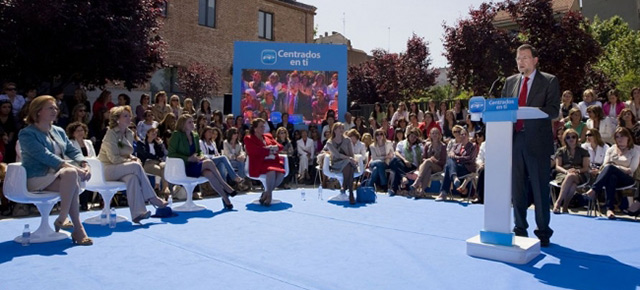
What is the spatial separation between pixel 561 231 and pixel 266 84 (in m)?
9.18

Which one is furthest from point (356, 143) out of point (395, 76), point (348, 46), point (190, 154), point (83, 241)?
point (348, 46)

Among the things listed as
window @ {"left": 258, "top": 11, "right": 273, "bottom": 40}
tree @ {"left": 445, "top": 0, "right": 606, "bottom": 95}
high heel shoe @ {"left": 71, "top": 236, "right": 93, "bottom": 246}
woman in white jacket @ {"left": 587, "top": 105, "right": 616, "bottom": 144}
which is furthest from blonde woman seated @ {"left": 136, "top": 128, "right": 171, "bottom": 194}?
window @ {"left": 258, "top": 11, "right": 273, "bottom": 40}

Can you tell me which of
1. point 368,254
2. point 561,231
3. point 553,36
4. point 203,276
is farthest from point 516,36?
point 203,276

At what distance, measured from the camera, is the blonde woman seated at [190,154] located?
7234 millimetres

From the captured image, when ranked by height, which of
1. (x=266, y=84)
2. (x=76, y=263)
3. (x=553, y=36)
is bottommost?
(x=76, y=263)

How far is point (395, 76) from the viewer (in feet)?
66.2

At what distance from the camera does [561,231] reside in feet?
19.0

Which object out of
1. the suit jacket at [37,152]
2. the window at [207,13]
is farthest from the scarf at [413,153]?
the window at [207,13]

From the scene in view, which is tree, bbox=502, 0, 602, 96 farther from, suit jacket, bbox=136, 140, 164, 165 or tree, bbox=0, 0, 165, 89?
suit jacket, bbox=136, 140, 164, 165

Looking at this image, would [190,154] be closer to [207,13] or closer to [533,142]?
[533,142]

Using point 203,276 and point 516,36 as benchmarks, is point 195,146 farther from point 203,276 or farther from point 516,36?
point 516,36

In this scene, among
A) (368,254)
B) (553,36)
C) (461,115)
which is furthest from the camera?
(553,36)

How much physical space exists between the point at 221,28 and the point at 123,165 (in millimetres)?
14832

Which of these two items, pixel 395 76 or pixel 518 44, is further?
pixel 395 76
